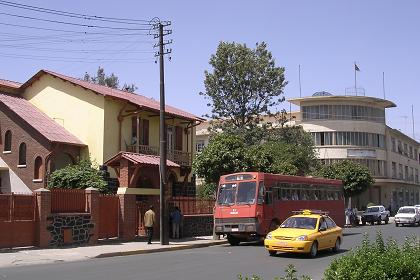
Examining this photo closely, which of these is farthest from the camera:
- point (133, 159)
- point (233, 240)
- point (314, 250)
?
point (133, 159)

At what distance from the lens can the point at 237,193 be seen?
25.5 metres

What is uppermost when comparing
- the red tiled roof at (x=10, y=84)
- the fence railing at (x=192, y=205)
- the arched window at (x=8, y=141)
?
the red tiled roof at (x=10, y=84)

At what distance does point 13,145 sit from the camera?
32.4 m

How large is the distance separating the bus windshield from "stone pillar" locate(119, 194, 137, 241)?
13.5 ft

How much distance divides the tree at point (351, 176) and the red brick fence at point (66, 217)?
3088 centimetres

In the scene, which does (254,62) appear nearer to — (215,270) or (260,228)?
(260,228)

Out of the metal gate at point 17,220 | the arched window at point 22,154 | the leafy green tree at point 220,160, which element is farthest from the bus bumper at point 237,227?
the arched window at point 22,154

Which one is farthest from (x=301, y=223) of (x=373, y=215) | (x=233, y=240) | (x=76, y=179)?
(x=373, y=215)

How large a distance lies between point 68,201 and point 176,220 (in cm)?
671

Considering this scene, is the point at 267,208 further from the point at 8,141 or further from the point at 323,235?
the point at 8,141

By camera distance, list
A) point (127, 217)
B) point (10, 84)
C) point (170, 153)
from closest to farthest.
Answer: point (127, 217) → point (10, 84) → point (170, 153)

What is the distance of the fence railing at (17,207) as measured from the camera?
21000 millimetres

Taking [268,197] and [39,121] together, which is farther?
[39,121]

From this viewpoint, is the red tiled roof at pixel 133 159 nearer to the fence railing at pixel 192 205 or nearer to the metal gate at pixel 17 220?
the fence railing at pixel 192 205
